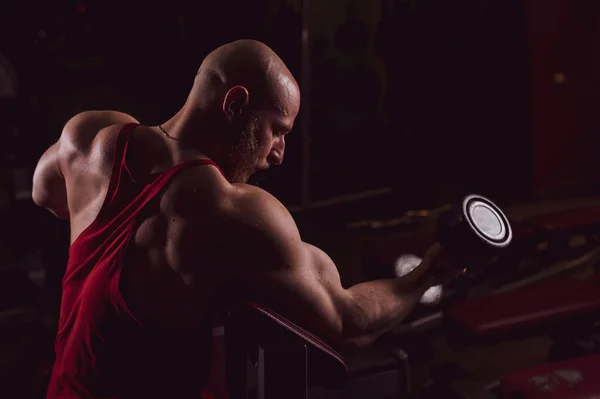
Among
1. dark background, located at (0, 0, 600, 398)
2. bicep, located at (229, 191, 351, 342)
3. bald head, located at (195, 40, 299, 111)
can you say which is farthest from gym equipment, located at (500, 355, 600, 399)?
dark background, located at (0, 0, 600, 398)

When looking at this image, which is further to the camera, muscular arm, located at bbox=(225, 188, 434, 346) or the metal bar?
the metal bar

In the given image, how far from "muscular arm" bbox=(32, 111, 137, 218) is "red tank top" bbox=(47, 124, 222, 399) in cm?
Answer: 18

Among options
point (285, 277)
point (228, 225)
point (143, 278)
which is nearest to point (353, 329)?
point (285, 277)

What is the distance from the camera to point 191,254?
1.32m

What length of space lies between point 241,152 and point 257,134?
0.18 feet

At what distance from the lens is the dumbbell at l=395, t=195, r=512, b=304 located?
1576mm

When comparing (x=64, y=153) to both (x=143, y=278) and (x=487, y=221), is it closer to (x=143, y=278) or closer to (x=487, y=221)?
(x=143, y=278)

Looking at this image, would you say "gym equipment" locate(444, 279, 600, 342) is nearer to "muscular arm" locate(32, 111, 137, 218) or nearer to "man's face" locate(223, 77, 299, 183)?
"man's face" locate(223, 77, 299, 183)

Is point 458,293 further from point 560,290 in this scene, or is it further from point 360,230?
point 360,230

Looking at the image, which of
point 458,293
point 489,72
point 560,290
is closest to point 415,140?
point 489,72

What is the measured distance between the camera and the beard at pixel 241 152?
1.45 m

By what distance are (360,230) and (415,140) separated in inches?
37.2

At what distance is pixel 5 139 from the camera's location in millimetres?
3234

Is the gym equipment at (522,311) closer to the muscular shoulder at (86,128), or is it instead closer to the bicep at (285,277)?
the bicep at (285,277)
